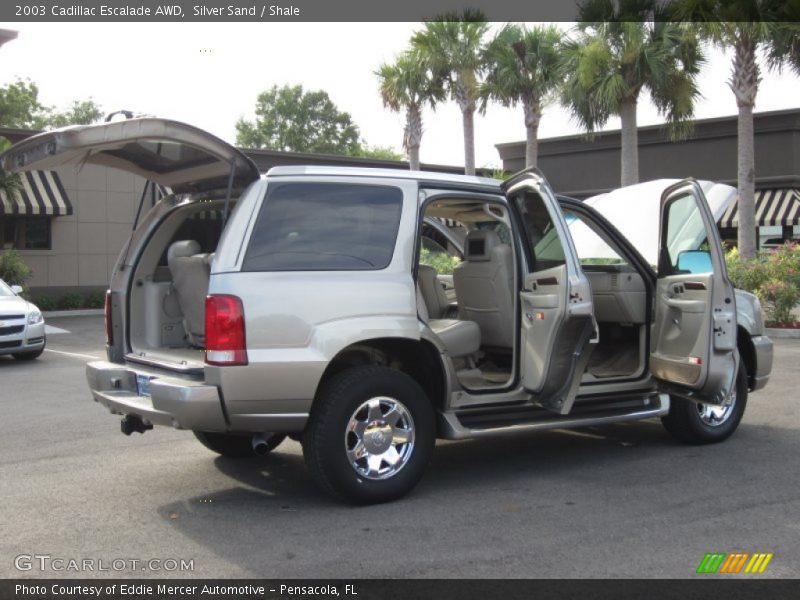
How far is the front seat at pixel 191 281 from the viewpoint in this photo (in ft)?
20.7

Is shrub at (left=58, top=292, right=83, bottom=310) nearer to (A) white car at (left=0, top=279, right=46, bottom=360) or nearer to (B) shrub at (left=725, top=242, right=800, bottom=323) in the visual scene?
(A) white car at (left=0, top=279, right=46, bottom=360)

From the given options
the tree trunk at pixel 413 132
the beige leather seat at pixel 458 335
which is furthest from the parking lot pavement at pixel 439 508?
the tree trunk at pixel 413 132

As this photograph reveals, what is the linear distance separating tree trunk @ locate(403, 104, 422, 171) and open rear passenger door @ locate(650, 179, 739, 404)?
2240cm

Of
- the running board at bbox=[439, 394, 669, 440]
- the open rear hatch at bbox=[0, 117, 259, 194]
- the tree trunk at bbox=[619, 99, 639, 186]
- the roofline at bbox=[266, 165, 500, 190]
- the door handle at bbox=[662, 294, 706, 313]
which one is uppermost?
the tree trunk at bbox=[619, 99, 639, 186]

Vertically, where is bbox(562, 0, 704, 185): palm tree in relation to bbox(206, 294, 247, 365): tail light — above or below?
above

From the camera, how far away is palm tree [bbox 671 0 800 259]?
20344 mm

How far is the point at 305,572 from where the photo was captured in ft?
14.7

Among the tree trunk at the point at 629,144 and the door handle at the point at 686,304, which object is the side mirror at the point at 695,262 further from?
the tree trunk at the point at 629,144

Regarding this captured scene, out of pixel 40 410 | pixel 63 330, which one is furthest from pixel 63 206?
pixel 40 410

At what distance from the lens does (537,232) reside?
6477 mm

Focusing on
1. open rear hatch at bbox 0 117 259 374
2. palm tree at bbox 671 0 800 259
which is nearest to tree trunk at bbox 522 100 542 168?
palm tree at bbox 671 0 800 259

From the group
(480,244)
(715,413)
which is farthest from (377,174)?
(715,413)

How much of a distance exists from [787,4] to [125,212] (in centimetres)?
1923

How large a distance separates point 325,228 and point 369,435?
1318 mm
